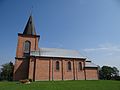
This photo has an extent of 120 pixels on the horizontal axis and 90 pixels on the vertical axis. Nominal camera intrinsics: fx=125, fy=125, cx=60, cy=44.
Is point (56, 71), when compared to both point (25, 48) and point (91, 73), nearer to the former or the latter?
point (91, 73)

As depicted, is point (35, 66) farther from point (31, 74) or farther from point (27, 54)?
point (27, 54)

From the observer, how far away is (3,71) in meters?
59.5

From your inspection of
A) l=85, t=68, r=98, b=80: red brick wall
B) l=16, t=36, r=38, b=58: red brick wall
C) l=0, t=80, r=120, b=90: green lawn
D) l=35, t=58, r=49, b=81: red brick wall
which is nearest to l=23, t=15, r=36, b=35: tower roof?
l=16, t=36, r=38, b=58: red brick wall

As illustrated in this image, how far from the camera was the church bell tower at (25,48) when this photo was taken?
104ft

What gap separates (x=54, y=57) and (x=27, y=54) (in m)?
7.29

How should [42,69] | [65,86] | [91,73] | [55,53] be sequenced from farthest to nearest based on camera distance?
[55,53] → [91,73] → [42,69] → [65,86]

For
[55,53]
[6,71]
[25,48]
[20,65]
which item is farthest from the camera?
[6,71]

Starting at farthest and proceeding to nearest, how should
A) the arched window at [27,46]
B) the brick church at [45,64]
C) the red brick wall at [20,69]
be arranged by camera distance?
the arched window at [27,46] → the red brick wall at [20,69] → the brick church at [45,64]

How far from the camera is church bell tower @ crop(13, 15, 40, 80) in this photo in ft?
104

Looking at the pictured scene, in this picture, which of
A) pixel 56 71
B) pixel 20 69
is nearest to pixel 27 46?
pixel 20 69

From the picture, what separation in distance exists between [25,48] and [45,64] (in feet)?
24.6

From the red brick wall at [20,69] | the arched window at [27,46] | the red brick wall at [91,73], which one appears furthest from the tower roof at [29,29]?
the red brick wall at [91,73]

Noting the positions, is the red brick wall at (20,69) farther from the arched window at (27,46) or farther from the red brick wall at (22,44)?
the arched window at (27,46)

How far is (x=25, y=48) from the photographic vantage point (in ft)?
112
